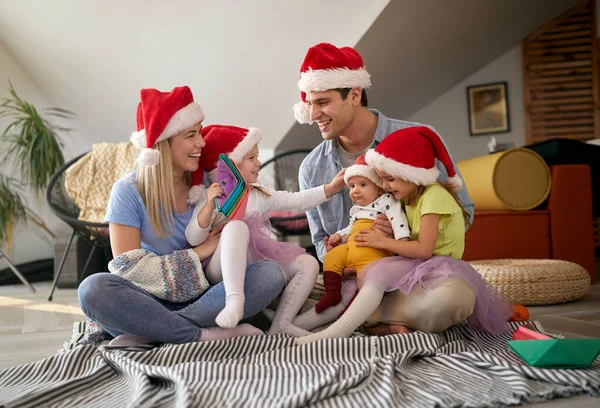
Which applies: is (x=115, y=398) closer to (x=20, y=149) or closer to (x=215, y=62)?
(x=215, y=62)

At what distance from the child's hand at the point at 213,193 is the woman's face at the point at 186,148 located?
11cm

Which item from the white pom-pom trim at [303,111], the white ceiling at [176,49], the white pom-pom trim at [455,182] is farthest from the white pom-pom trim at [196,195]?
the white ceiling at [176,49]

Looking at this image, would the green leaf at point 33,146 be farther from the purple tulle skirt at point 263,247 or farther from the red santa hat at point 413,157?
the red santa hat at point 413,157

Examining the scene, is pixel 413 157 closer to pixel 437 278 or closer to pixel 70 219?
pixel 437 278

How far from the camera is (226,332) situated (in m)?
1.98

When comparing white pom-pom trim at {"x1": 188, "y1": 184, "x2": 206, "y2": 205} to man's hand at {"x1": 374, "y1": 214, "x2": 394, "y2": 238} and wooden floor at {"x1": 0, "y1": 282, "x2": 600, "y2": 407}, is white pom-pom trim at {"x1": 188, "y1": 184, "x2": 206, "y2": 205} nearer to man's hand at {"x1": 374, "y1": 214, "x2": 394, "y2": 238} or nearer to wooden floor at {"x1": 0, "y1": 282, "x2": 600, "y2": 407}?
man's hand at {"x1": 374, "y1": 214, "x2": 394, "y2": 238}

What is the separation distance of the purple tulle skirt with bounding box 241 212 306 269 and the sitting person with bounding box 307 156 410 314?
0.56 feet

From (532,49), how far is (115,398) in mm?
5247

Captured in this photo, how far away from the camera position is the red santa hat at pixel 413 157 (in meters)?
2.02

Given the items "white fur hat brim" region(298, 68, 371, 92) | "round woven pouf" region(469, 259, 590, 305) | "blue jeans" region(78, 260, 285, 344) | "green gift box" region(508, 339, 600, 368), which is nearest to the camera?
"green gift box" region(508, 339, 600, 368)

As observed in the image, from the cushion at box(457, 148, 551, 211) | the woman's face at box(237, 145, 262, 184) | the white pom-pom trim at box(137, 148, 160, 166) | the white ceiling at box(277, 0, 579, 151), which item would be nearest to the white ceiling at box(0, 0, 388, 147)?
the white ceiling at box(277, 0, 579, 151)

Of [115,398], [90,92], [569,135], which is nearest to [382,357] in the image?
[115,398]

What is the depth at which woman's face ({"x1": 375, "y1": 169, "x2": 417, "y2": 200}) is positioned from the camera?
6.78 ft

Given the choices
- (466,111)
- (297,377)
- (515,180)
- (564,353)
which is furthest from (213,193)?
(466,111)
